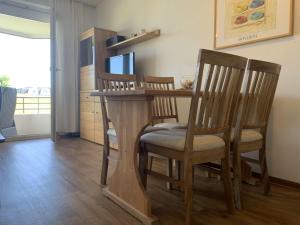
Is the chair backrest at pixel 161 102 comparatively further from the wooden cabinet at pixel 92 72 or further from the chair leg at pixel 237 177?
the wooden cabinet at pixel 92 72

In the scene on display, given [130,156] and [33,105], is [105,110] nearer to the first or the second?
[130,156]

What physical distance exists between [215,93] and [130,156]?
64 centimetres

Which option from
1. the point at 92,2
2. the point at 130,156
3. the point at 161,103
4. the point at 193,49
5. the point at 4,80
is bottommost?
the point at 130,156

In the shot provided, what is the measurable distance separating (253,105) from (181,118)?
1.33 m

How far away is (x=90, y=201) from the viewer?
173cm

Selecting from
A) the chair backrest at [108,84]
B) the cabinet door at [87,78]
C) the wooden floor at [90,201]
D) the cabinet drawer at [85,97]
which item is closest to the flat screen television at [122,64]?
the cabinet door at [87,78]

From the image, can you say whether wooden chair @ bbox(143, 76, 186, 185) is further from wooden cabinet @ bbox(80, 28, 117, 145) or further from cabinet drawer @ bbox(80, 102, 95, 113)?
cabinet drawer @ bbox(80, 102, 95, 113)

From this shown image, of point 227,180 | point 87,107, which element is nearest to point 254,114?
point 227,180

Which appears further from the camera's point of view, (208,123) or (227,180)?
(227,180)

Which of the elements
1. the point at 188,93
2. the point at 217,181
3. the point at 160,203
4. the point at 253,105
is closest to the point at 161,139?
the point at 188,93

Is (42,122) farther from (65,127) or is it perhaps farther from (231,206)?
(231,206)

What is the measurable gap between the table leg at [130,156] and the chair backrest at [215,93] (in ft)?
0.90

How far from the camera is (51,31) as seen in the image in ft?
14.2

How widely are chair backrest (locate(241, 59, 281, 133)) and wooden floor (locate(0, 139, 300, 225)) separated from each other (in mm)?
549
